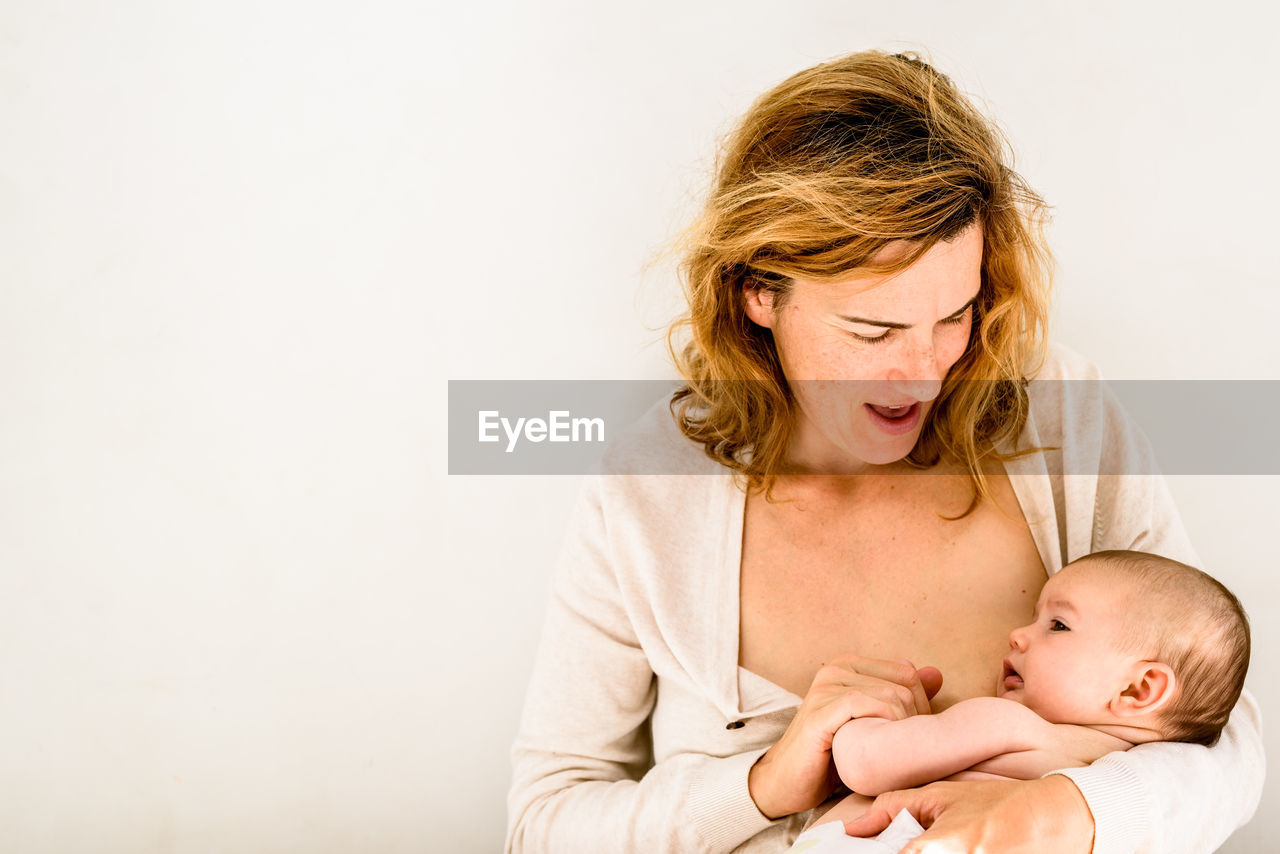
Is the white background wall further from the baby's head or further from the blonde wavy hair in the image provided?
the baby's head

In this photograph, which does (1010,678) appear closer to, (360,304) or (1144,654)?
(1144,654)

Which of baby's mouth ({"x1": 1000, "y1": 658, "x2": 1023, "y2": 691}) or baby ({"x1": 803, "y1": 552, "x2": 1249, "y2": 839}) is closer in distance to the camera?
baby ({"x1": 803, "y1": 552, "x2": 1249, "y2": 839})

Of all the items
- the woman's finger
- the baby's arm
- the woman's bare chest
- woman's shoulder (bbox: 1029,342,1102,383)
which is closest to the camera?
the baby's arm

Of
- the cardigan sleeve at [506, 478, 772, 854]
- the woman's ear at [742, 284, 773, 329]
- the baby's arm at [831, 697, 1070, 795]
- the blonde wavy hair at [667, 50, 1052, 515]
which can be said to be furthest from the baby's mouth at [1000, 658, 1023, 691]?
the woman's ear at [742, 284, 773, 329]

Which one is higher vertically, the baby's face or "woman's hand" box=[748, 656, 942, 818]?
the baby's face

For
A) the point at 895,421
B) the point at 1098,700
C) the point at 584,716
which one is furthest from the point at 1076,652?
the point at 584,716

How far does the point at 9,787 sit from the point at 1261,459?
86.7 inches

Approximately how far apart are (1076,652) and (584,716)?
0.71 meters

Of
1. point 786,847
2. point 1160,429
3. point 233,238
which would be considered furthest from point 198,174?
point 1160,429

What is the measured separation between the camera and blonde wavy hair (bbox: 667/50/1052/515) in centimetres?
133

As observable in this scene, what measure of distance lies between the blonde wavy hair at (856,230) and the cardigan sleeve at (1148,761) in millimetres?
158

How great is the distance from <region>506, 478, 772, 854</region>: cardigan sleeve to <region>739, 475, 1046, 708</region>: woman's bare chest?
197 mm

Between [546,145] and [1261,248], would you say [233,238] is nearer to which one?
[546,145]

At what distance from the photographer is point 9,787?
6.08 ft
